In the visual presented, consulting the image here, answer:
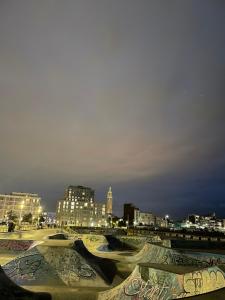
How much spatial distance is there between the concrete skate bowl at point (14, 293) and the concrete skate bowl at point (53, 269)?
1.74 meters

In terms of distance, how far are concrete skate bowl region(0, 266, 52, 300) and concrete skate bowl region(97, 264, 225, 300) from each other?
4517 mm

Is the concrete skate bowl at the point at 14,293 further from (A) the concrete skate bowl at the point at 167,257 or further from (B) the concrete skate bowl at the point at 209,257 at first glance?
(B) the concrete skate bowl at the point at 209,257

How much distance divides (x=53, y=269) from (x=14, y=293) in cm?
409

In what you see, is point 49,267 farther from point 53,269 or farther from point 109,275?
point 109,275

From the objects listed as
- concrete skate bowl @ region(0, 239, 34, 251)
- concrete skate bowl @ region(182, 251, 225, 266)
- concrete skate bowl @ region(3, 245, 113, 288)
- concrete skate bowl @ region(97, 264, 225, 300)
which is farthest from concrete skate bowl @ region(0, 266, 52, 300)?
concrete skate bowl @ region(0, 239, 34, 251)

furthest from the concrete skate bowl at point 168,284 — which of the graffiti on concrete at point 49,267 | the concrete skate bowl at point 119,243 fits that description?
the concrete skate bowl at point 119,243

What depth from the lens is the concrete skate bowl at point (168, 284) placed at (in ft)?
34.2

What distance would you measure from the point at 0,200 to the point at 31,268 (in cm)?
18437

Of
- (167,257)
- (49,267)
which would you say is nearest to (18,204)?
(167,257)

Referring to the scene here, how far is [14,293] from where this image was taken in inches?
555

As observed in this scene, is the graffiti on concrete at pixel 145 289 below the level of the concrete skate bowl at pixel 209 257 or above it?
below

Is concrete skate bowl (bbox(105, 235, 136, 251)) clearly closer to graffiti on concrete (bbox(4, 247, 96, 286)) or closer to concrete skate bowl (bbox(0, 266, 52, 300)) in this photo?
graffiti on concrete (bbox(4, 247, 96, 286))

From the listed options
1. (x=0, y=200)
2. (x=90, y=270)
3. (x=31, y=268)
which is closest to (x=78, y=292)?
(x=90, y=270)

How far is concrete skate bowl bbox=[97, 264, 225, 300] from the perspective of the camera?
411 inches
